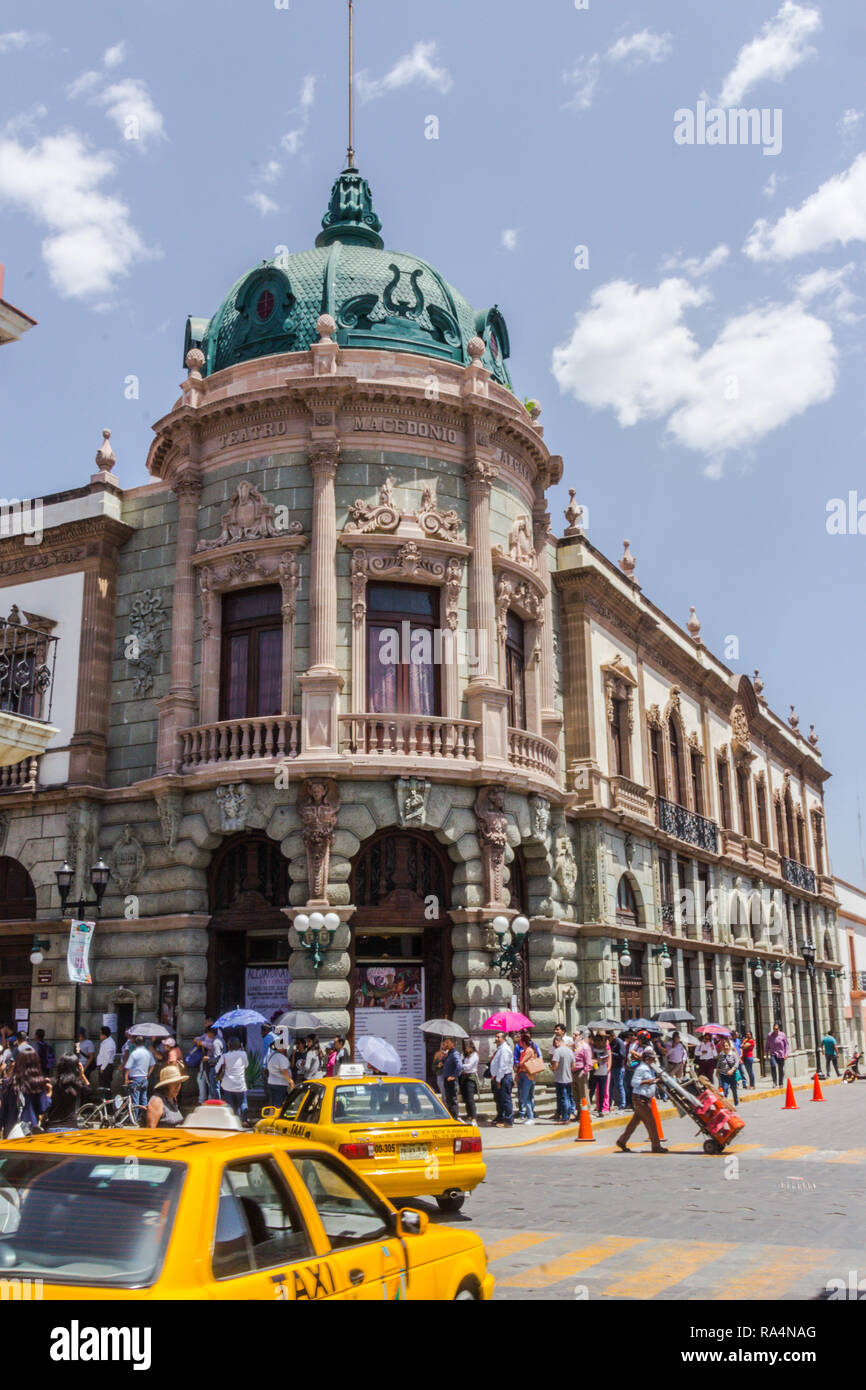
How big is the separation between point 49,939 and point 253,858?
17.8 feet

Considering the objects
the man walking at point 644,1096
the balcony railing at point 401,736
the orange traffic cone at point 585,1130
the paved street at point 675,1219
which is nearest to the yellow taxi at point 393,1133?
the paved street at point 675,1219

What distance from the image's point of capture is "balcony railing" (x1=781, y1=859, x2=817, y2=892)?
2032 inches

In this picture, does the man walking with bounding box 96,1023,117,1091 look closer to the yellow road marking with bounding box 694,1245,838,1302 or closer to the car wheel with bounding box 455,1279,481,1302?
the yellow road marking with bounding box 694,1245,838,1302

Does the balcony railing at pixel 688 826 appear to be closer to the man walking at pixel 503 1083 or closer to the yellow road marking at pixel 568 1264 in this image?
the man walking at pixel 503 1083

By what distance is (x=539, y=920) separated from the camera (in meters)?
27.1

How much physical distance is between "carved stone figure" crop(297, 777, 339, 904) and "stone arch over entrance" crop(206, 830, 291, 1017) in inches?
49.6

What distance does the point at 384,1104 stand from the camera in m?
13.7

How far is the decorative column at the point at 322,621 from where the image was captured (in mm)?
24141

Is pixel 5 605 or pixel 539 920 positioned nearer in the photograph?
pixel 539 920

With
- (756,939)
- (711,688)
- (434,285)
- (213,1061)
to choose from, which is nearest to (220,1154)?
(213,1061)

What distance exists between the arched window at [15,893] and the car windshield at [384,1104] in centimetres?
1582

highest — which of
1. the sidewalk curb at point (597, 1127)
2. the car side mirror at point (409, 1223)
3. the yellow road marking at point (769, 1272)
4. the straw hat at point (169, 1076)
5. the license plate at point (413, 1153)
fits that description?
the straw hat at point (169, 1076)

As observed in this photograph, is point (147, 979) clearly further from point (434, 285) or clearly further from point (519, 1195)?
point (434, 285)
